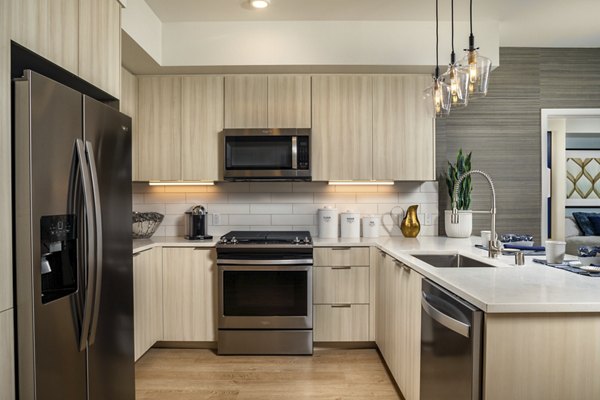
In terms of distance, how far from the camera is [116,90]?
2.09m

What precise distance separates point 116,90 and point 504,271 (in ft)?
6.67

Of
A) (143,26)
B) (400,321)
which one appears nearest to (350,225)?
(400,321)

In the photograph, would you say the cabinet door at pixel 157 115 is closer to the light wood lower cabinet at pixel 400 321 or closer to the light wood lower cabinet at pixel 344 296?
the light wood lower cabinet at pixel 344 296

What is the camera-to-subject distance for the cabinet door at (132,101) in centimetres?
319

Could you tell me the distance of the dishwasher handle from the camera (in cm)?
142

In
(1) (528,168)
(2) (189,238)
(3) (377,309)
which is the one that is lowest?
(3) (377,309)

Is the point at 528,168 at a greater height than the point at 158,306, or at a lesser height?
greater

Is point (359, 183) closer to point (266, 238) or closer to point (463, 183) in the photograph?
point (463, 183)

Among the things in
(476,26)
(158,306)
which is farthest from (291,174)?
(476,26)

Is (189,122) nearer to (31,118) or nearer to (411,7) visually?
(411,7)

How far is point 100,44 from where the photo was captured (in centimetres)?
194

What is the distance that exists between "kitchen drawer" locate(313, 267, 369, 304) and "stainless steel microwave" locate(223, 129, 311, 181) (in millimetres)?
778

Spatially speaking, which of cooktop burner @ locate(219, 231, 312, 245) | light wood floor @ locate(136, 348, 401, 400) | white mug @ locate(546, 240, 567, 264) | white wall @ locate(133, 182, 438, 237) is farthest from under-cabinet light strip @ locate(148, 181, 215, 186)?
white mug @ locate(546, 240, 567, 264)

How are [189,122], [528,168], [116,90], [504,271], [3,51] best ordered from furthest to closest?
[528,168] < [189,122] < [116,90] < [504,271] < [3,51]
